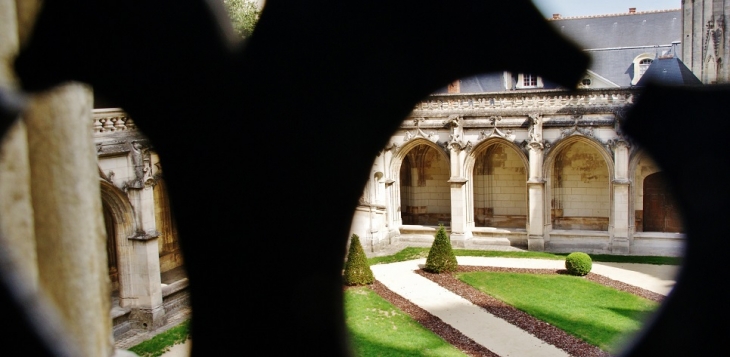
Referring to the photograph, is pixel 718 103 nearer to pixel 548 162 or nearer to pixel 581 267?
pixel 581 267

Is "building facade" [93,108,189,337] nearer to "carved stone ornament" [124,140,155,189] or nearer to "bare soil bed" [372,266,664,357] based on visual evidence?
"carved stone ornament" [124,140,155,189]

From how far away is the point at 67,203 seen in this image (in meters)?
1.97

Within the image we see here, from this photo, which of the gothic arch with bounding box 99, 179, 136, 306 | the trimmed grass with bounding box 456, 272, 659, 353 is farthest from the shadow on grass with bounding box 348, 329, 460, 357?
the gothic arch with bounding box 99, 179, 136, 306

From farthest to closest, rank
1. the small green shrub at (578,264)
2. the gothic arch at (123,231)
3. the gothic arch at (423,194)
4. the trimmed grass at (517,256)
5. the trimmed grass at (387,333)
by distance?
the gothic arch at (423,194), the trimmed grass at (517,256), the small green shrub at (578,264), the gothic arch at (123,231), the trimmed grass at (387,333)

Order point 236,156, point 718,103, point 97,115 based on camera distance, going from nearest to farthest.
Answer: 1. point 718,103
2. point 236,156
3. point 97,115

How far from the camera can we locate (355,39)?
1546 millimetres

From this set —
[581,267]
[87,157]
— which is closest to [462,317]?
[581,267]

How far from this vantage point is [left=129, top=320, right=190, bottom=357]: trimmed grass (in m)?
10.6

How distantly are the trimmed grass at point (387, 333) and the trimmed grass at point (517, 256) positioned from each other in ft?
15.1

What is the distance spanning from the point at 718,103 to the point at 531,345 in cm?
943

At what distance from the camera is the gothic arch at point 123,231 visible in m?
11.9

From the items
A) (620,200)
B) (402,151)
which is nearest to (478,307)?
(620,200)

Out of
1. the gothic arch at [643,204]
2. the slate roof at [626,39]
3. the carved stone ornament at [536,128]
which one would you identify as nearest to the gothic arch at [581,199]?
the gothic arch at [643,204]

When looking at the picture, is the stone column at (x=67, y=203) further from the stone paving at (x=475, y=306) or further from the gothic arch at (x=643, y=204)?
the gothic arch at (x=643, y=204)
